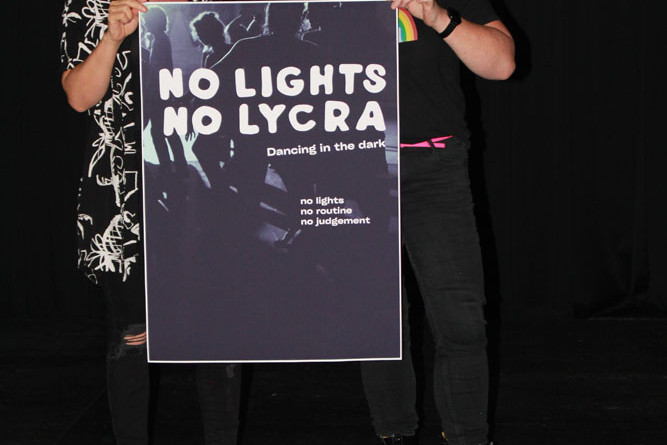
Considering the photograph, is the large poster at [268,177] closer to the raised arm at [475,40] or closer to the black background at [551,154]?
the raised arm at [475,40]

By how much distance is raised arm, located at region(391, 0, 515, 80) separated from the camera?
64.9 inches

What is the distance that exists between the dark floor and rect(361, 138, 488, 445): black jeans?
22.6 inches

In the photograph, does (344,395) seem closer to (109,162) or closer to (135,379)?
(135,379)

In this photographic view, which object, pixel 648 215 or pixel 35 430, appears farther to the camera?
pixel 648 215

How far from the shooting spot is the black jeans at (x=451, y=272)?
1764 millimetres

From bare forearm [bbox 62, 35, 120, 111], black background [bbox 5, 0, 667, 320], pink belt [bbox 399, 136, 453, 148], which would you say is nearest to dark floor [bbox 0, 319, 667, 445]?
black background [bbox 5, 0, 667, 320]

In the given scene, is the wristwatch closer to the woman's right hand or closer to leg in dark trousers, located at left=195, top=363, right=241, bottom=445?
the woman's right hand

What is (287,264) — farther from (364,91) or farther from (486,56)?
(486,56)

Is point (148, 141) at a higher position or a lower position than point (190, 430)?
higher

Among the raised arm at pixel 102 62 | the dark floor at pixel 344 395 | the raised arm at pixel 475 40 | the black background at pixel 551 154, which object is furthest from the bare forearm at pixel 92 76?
Result: the black background at pixel 551 154

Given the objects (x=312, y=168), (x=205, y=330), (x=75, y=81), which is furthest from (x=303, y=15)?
(x=205, y=330)

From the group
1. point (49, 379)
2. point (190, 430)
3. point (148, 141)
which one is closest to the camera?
point (148, 141)

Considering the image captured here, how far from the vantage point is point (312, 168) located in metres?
1.68

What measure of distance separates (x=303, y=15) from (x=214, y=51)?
18 centimetres
